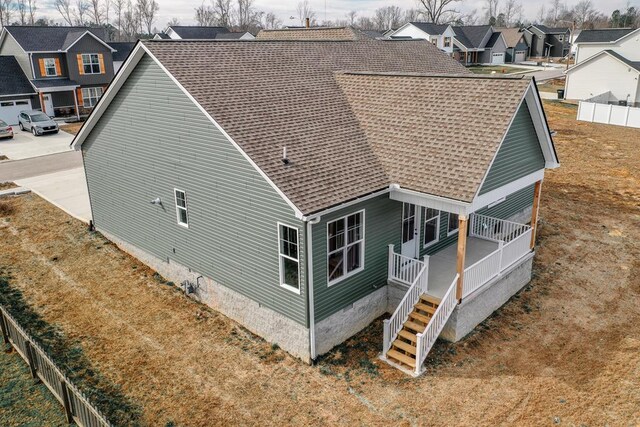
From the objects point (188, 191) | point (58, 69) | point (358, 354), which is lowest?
point (358, 354)

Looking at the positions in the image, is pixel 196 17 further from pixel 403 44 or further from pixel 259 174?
pixel 259 174

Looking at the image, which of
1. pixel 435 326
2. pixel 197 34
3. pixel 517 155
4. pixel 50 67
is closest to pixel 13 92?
pixel 50 67

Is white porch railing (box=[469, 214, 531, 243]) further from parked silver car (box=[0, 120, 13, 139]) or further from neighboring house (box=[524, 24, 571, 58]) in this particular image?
neighboring house (box=[524, 24, 571, 58])

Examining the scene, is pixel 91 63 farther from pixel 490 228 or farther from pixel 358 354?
pixel 358 354

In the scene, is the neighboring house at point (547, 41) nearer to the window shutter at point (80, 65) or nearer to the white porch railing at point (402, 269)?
the window shutter at point (80, 65)

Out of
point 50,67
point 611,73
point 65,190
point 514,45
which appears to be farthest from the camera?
point 514,45

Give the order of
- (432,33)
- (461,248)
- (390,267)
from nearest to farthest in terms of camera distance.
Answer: (461,248) < (390,267) < (432,33)
